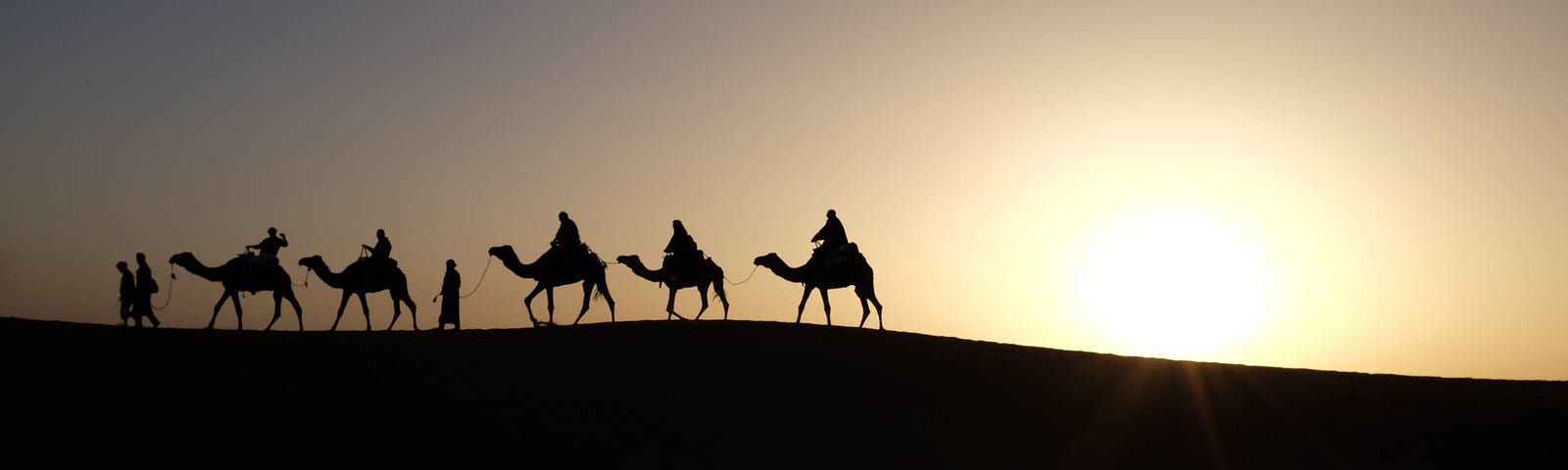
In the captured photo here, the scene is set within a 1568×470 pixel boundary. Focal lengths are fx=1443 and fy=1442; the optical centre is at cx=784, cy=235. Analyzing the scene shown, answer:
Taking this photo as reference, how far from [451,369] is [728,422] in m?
4.49

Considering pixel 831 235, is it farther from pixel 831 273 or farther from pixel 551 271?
pixel 551 271

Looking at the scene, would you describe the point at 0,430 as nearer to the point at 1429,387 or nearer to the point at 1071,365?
the point at 1071,365

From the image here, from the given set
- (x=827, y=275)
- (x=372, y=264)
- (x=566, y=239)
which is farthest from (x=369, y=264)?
(x=827, y=275)

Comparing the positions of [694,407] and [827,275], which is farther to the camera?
[827,275]

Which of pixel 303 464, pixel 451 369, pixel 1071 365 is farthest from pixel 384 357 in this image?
pixel 1071 365

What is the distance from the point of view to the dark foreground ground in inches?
666

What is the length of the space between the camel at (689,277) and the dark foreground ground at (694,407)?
4007 mm

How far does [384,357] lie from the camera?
69.8ft

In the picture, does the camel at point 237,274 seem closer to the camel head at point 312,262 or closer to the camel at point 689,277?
the camel head at point 312,262

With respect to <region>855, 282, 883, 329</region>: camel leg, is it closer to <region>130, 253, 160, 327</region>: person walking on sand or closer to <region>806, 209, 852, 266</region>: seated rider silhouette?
<region>806, 209, 852, 266</region>: seated rider silhouette

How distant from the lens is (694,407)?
1933 cm

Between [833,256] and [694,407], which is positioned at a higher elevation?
[833,256]

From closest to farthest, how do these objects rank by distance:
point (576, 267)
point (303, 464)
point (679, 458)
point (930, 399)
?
point (303, 464) → point (679, 458) → point (930, 399) → point (576, 267)

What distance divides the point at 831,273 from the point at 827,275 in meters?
0.08
